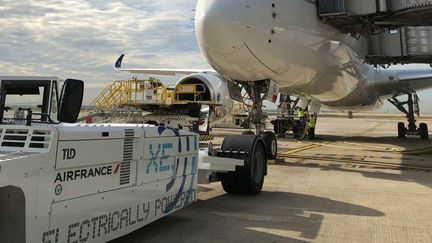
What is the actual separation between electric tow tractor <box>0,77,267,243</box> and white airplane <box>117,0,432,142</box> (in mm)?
3705

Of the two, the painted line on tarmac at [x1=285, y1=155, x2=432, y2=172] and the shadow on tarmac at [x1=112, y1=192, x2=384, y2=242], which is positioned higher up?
the painted line on tarmac at [x1=285, y1=155, x2=432, y2=172]

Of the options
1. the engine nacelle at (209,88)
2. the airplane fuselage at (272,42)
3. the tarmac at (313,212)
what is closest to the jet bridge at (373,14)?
the airplane fuselage at (272,42)

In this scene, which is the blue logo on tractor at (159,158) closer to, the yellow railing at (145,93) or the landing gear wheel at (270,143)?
the landing gear wheel at (270,143)

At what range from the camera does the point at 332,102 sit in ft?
55.0

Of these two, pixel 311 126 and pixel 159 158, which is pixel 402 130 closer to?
pixel 311 126

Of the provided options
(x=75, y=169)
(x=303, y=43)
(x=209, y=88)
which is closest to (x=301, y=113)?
(x=209, y=88)

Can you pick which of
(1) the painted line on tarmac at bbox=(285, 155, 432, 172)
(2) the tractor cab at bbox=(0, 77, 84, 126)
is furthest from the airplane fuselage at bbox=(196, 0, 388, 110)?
(2) the tractor cab at bbox=(0, 77, 84, 126)

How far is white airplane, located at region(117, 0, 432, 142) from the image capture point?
8234mm

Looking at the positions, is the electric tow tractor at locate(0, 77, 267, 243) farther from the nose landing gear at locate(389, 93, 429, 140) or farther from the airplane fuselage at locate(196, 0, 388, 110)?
the nose landing gear at locate(389, 93, 429, 140)

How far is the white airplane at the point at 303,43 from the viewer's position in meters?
8.23

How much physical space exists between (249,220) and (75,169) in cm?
253

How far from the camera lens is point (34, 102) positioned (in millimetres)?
4082

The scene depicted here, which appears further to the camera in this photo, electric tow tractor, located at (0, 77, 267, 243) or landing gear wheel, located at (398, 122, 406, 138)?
landing gear wheel, located at (398, 122, 406, 138)

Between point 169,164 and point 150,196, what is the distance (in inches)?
19.5
